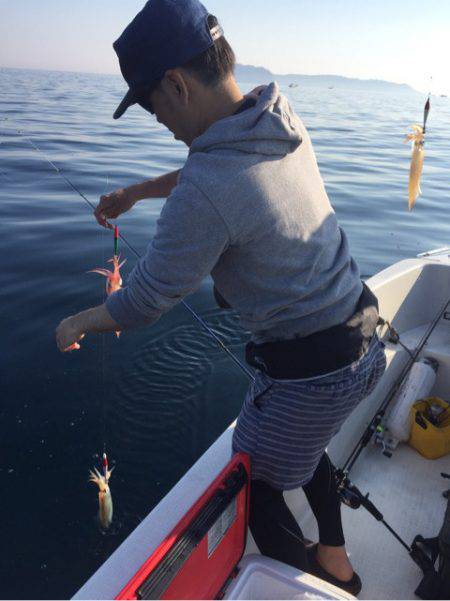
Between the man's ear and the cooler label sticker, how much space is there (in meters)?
1.47

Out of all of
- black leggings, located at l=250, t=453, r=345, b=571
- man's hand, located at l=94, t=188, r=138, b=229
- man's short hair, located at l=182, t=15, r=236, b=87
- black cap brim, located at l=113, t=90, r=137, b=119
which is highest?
man's short hair, located at l=182, t=15, r=236, b=87

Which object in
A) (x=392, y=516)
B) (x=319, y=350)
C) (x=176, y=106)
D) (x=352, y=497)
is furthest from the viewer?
(x=392, y=516)

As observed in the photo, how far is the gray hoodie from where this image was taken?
1418 millimetres

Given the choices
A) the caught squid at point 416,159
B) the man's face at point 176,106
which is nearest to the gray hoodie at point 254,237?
the man's face at point 176,106

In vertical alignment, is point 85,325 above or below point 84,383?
above

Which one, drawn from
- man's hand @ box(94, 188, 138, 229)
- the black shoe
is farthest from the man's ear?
the black shoe

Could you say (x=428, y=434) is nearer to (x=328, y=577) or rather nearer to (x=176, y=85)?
(x=328, y=577)

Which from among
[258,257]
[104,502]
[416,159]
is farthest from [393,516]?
[416,159]

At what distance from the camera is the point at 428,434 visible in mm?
3367

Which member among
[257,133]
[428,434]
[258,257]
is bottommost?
[428,434]

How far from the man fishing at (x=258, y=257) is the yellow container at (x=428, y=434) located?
1730 mm

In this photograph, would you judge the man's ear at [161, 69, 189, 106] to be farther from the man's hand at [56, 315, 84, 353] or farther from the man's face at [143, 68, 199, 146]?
the man's hand at [56, 315, 84, 353]

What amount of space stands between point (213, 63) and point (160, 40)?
0.17 m

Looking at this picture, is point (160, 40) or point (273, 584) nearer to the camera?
point (160, 40)
